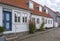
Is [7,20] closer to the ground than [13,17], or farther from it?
closer to the ground

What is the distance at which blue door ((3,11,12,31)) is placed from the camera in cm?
1776

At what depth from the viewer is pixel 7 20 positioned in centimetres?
1817

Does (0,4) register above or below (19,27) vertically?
above

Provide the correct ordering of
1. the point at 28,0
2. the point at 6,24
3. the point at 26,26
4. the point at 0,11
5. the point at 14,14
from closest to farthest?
the point at 0,11
the point at 6,24
the point at 14,14
the point at 26,26
the point at 28,0

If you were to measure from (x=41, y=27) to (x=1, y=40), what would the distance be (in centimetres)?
2028

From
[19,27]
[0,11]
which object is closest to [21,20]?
[19,27]

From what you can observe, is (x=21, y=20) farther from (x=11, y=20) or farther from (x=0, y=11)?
(x=0, y=11)

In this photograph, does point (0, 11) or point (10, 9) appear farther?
point (10, 9)

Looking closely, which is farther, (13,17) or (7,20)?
(13,17)

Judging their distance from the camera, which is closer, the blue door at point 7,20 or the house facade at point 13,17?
the house facade at point 13,17

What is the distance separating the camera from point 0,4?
54.5 ft

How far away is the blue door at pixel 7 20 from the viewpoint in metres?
17.8

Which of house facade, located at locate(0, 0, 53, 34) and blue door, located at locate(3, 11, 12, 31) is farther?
blue door, located at locate(3, 11, 12, 31)

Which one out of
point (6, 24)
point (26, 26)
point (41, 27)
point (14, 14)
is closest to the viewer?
point (6, 24)
